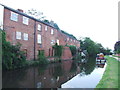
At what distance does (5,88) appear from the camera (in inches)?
287

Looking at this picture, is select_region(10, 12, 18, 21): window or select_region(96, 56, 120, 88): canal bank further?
select_region(10, 12, 18, 21): window

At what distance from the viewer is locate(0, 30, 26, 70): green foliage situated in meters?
13.4

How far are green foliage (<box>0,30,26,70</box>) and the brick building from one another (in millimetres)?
3029

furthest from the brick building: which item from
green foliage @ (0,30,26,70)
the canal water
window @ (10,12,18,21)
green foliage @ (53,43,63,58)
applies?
the canal water

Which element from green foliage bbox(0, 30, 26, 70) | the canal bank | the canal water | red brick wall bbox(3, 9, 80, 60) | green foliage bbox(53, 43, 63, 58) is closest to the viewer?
the canal bank

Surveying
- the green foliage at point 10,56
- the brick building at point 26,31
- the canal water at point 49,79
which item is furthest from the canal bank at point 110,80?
the brick building at point 26,31

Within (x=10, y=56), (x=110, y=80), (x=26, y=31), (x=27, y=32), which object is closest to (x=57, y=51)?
(x=27, y=32)

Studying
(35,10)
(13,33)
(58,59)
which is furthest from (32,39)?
(35,10)

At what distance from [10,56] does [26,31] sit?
8.04 meters

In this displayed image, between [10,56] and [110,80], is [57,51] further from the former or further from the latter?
[110,80]

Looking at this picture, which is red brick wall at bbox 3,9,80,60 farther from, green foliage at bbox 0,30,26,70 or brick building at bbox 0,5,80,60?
green foliage at bbox 0,30,26,70

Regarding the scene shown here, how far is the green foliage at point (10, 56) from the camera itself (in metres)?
13.4

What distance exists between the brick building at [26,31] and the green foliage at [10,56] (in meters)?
3.03

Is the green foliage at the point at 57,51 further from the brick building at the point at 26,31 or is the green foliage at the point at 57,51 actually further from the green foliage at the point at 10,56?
the green foliage at the point at 10,56
